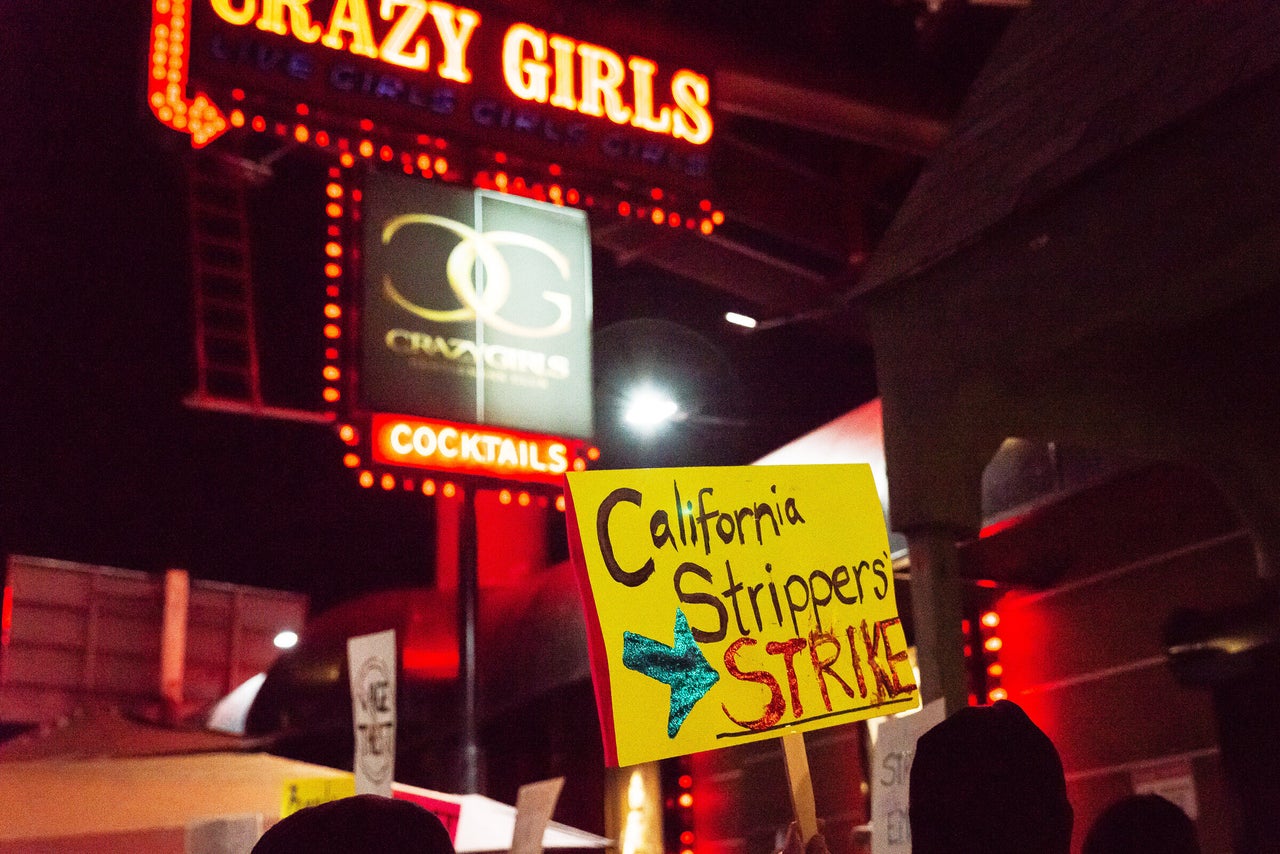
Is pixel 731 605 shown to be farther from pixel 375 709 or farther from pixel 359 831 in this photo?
pixel 375 709

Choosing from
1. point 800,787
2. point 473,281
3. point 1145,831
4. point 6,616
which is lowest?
point 1145,831

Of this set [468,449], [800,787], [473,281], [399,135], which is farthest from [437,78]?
[800,787]

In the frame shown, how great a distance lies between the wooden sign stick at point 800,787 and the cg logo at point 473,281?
24.8 feet

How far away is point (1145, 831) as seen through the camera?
3291 millimetres

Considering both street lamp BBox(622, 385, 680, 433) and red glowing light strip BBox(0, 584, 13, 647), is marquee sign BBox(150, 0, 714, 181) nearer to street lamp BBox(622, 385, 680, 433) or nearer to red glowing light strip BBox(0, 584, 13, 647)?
street lamp BBox(622, 385, 680, 433)

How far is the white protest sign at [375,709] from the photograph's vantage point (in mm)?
5793

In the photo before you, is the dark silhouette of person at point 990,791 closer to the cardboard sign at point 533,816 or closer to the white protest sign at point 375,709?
the cardboard sign at point 533,816

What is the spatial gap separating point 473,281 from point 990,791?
28.9ft

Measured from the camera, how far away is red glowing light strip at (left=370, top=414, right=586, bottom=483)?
9.96 metres

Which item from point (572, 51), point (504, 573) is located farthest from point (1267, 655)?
point (504, 573)

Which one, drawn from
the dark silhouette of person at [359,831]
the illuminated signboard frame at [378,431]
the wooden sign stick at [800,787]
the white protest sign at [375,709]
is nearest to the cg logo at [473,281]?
the illuminated signboard frame at [378,431]

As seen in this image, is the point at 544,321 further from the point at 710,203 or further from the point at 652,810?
the point at 652,810

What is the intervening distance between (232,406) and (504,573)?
15.7ft

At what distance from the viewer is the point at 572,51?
1065 cm
